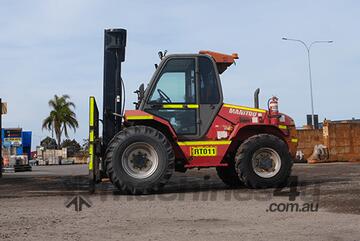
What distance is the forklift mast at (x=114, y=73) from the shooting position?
10641mm

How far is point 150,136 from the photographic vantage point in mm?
9375

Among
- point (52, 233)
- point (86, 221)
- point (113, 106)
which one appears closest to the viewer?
point (52, 233)

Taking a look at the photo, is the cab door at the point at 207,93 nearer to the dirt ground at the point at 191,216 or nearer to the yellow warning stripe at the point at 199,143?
the yellow warning stripe at the point at 199,143

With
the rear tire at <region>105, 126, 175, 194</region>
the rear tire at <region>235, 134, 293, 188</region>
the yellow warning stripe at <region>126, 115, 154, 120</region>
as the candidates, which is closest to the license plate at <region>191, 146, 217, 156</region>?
the rear tire at <region>235, 134, 293, 188</region>

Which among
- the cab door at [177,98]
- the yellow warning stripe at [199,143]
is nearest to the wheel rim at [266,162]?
the yellow warning stripe at [199,143]

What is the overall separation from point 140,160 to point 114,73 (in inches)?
90.6

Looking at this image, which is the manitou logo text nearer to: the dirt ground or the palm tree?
the dirt ground

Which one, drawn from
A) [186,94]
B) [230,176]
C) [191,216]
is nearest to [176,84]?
[186,94]

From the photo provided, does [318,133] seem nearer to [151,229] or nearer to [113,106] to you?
[113,106]

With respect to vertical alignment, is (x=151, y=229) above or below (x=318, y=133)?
below

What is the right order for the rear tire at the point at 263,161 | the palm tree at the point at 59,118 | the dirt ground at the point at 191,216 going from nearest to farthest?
the dirt ground at the point at 191,216, the rear tire at the point at 263,161, the palm tree at the point at 59,118

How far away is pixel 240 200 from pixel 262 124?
246 centimetres

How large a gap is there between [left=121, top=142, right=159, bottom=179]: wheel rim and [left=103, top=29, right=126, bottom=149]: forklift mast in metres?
1.27

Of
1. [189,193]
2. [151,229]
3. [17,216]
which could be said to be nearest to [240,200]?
[189,193]
